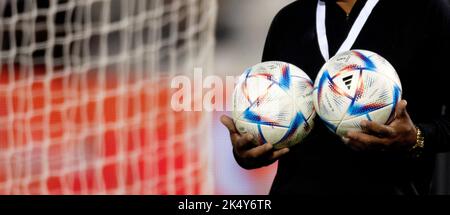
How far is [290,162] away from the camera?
1562 mm

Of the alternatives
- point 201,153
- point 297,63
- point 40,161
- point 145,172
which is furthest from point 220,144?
point 297,63

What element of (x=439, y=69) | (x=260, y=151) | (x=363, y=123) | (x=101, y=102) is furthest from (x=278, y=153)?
(x=101, y=102)

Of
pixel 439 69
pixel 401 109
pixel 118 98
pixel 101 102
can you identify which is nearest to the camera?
pixel 401 109

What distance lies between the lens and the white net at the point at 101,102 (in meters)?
3.51

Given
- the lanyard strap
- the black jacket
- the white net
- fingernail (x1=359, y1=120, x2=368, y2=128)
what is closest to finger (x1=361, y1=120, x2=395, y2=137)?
fingernail (x1=359, y1=120, x2=368, y2=128)

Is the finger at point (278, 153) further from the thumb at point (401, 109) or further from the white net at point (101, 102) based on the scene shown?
the white net at point (101, 102)

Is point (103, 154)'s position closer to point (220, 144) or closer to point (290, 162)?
point (220, 144)

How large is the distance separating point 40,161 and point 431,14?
263 cm

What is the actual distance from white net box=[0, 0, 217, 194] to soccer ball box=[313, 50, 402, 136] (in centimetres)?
187

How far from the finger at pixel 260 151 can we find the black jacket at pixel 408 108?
109 millimetres

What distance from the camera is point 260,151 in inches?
57.4

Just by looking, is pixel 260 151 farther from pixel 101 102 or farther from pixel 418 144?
pixel 101 102

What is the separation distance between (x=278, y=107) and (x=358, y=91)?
0.18 m

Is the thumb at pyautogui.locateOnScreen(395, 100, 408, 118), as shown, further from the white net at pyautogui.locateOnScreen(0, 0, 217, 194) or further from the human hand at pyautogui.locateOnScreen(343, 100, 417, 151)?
the white net at pyautogui.locateOnScreen(0, 0, 217, 194)
